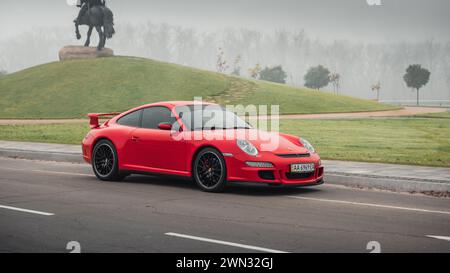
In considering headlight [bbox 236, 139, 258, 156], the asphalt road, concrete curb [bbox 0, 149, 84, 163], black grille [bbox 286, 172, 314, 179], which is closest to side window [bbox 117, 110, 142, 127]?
the asphalt road

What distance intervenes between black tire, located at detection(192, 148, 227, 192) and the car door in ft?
0.97

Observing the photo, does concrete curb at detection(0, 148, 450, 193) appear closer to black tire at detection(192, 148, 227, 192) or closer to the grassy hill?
black tire at detection(192, 148, 227, 192)

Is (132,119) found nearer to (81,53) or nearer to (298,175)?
(298,175)

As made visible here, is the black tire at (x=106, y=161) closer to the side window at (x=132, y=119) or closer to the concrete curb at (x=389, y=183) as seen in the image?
the side window at (x=132, y=119)

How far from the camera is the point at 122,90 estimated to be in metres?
55.3

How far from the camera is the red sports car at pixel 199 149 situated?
997 centimetres

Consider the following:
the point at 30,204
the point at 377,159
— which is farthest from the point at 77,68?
the point at 30,204

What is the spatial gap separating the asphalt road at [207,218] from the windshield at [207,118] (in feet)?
3.56

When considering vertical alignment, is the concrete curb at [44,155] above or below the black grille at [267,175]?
below

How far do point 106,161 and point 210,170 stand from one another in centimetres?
250

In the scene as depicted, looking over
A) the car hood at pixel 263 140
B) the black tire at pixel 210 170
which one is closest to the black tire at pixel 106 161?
the black tire at pixel 210 170

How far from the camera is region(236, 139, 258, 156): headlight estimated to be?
32.7 ft

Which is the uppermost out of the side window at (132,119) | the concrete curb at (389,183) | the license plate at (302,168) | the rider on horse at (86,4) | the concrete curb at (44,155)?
the rider on horse at (86,4)

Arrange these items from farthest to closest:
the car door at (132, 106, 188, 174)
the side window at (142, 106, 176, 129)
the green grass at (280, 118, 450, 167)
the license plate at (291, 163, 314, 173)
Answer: the green grass at (280, 118, 450, 167)
the side window at (142, 106, 176, 129)
the car door at (132, 106, 188, 174)
the license plate at (291, 163, 314, 173)
